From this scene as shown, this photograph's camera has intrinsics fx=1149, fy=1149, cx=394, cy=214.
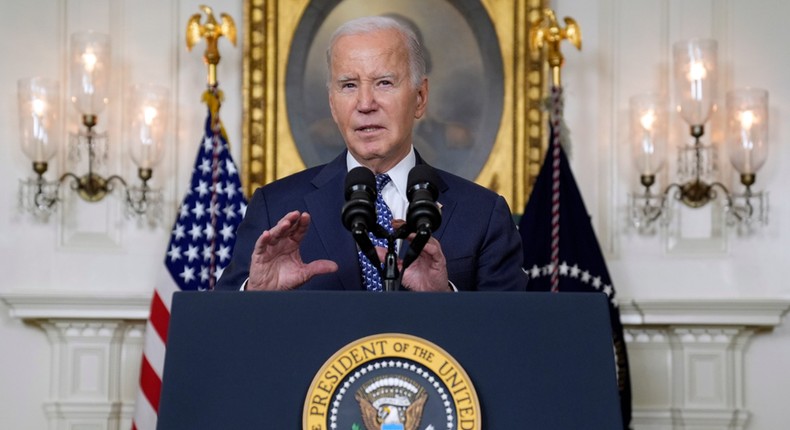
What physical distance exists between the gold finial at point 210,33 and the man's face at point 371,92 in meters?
2.76

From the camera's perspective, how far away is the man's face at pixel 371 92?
2.69m

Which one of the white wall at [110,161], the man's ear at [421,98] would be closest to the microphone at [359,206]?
the man's ear at [421,98]

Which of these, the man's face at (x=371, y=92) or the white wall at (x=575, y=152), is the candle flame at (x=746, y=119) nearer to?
the white wall at (x=575, y=152)

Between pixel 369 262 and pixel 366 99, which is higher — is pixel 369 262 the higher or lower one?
the lower one

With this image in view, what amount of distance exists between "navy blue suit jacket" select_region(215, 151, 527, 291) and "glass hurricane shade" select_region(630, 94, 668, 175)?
2.85 m

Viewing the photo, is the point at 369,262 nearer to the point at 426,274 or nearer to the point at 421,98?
the point at 426,274

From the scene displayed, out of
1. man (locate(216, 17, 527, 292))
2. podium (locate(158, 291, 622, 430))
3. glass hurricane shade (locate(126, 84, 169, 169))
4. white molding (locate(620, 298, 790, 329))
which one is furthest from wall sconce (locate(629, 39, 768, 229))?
podium (locate(158, 291, 622, 430))

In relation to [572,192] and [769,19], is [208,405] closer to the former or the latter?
[572,192]

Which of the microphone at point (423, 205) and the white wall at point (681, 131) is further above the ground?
the white wall at point (681, 131)

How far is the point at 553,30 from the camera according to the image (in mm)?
5387

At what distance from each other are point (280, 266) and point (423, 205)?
1.19 feet

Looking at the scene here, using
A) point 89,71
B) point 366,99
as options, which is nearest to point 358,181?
point 366,99

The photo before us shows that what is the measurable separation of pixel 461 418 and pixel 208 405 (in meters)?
0.37

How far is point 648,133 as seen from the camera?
5492mm
